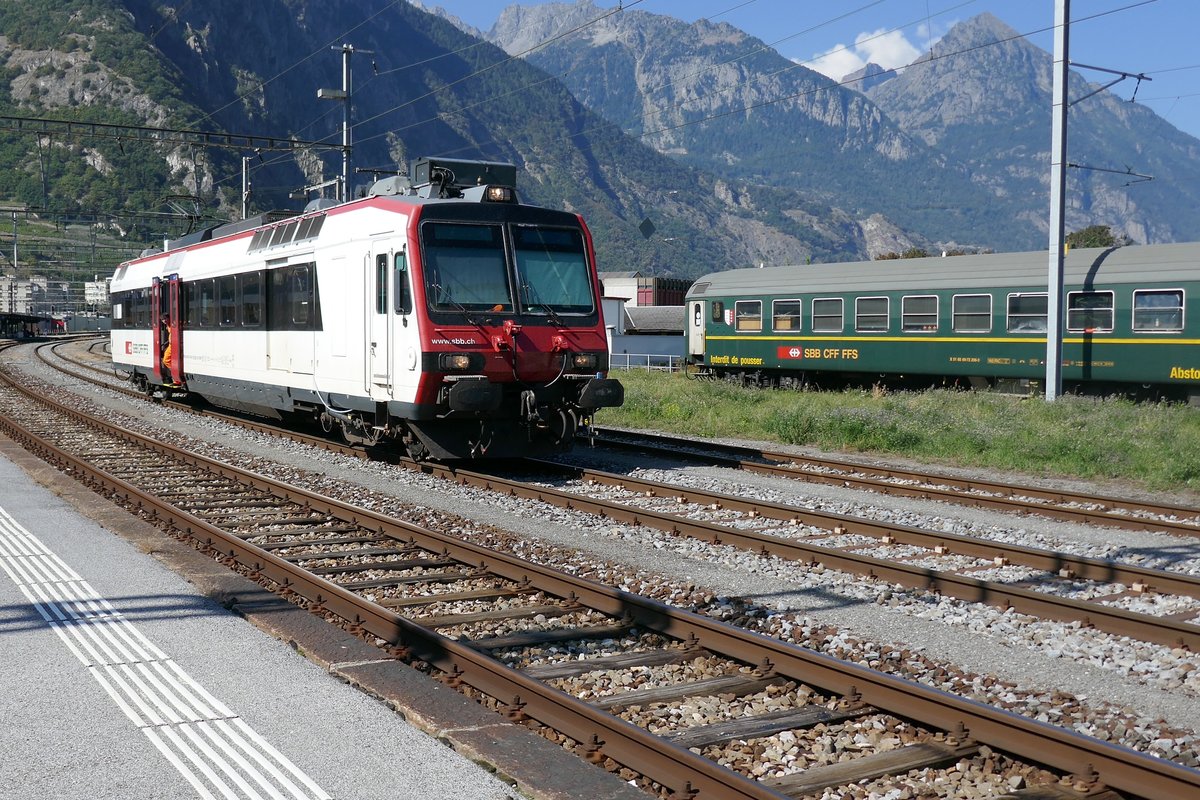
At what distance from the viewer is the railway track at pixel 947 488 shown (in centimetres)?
1128

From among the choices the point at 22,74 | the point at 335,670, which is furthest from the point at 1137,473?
the point at 22,74

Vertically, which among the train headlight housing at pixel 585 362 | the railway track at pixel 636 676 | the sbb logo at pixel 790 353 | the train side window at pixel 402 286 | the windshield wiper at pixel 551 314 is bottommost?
the railway track at pixel 636 676

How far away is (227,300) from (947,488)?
508 inches

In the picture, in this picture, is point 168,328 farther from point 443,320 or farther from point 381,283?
point 443,320

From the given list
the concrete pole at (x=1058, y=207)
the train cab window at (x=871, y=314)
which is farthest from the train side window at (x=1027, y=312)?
the train cab window at (x=871, y=314)

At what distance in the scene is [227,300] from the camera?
65.8 feet

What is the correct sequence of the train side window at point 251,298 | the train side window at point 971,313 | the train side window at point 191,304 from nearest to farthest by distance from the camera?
the train side window at point 251,298, the train side window at point 191,304, the train side window at point 971,313

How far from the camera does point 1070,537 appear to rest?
34.1 ft

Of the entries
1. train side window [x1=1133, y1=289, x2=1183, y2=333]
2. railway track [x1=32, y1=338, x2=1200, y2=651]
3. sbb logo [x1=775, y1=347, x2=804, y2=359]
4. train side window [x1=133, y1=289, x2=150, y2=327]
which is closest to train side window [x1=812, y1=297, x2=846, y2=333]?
sbb logo [x1=775, y1=347, x2=804, y2=359]

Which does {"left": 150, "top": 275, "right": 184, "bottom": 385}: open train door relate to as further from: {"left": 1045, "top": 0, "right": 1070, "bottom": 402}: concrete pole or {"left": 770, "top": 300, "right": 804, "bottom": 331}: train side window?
{"left": 1045, "top": 0, "right": 1070, "bottom": 402}: concrete pole

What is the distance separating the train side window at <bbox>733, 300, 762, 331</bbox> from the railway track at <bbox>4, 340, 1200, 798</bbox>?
70.6 feet

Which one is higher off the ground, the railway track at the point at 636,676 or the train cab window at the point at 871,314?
the train cab window at the point at 871,314

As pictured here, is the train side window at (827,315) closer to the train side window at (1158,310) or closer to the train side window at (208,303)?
the train side window at (1158,310)

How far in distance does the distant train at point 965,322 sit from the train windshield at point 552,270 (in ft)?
37.5
